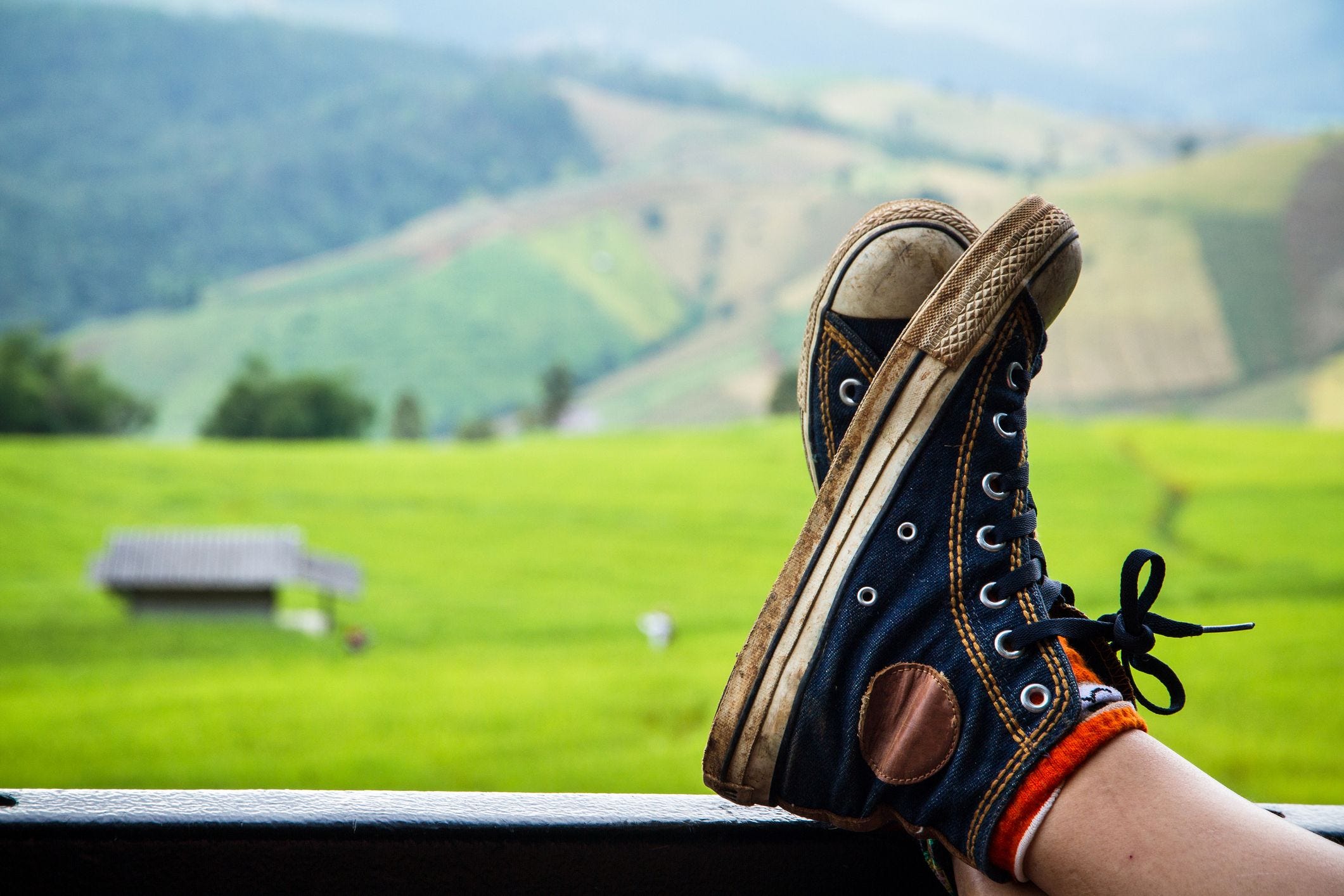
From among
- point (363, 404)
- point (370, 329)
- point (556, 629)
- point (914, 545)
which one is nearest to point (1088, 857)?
point (914, 545)

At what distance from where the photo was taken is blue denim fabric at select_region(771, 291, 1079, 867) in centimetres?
47

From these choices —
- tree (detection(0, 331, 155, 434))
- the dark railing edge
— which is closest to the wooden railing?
the dark railing edge

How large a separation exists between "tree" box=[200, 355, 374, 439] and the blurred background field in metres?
0.05

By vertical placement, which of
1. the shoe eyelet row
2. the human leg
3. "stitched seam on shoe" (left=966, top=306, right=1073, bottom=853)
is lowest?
the human leg

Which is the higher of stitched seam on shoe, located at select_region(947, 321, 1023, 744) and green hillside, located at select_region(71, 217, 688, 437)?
green hillside, located at select_region(71, 217, 688, 437)

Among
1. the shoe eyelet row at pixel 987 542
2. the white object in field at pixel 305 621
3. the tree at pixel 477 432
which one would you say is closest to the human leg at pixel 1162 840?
the shoe eyelet row at pixel 987 542

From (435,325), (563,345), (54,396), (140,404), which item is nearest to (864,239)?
(54,396)

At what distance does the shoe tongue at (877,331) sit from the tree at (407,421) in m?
10.6

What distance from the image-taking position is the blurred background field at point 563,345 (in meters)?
4.25

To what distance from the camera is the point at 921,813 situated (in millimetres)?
485

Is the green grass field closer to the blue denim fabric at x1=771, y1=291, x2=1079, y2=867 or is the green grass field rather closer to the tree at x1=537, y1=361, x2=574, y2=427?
the tree at x1=537, y1=361, x2=574, y2=427

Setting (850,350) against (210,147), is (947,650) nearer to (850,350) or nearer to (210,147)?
(850,350)

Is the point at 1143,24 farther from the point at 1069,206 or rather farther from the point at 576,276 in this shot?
the point at 576,276

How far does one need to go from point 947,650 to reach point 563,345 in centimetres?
1648
